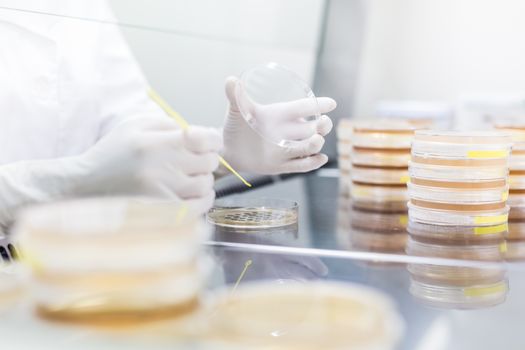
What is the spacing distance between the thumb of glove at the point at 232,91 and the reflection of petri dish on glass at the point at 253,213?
19 centimetres

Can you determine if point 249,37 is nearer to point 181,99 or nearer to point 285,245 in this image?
point 181,99

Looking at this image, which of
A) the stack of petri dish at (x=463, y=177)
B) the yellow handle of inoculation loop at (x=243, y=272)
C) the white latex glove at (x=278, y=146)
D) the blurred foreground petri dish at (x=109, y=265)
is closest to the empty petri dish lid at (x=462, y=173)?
the stack of petri dish at (x=463, y=177)

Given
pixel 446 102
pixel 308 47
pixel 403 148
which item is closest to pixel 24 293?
pixel 403 148

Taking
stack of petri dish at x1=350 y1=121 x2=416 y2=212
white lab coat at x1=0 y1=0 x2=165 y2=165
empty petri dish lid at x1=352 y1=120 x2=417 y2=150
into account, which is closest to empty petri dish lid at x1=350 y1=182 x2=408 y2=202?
stack of petri dish at x1=350 y1=121 x2=416 y2=212

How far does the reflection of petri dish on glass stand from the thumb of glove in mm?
195

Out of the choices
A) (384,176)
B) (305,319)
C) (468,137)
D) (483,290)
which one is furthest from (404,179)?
(305,319)

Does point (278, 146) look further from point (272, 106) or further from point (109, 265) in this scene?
point (109, 265)

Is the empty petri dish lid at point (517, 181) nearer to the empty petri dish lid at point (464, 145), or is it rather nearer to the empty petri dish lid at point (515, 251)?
the empty petri dish lid at point (464, 145)

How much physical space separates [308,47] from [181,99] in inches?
48.7

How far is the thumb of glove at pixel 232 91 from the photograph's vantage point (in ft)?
4.14

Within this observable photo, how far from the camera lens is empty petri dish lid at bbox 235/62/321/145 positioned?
4.18 feet

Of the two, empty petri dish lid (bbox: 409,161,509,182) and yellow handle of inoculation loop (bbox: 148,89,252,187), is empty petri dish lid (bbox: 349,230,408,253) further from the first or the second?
yellow handle of inoculation loop (bbox: 148,89,252,187)

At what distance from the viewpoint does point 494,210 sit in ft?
4.14

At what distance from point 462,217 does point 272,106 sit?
0.43 m
